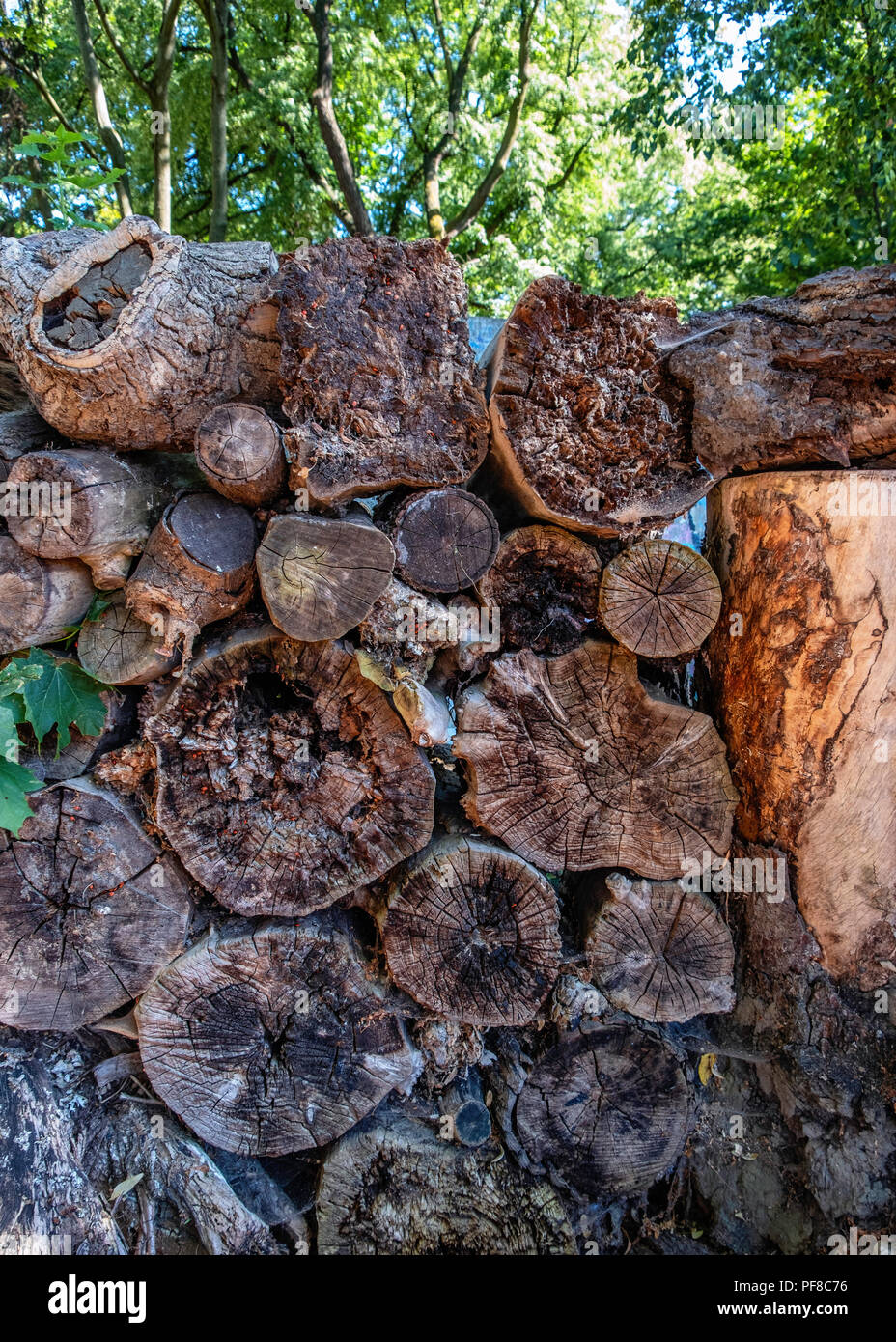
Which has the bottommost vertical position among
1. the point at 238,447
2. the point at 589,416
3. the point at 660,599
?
the point at 660,599

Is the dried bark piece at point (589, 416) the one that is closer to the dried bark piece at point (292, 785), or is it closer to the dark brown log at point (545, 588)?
the dark brown log at point (545, 588)

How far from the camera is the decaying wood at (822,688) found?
262cm

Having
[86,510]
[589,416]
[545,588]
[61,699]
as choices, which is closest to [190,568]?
[86,510]

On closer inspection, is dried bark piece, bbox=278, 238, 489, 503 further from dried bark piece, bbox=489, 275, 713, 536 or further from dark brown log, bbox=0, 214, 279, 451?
dark brown log, bbox=0, 214, 279, 451

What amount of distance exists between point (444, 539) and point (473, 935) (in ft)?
4.54

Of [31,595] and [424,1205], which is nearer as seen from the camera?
[31,595]

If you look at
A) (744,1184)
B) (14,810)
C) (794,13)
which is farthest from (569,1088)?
(794,13)

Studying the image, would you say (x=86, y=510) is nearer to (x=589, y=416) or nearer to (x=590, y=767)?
(x=589, y=416)

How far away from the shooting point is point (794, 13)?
6348 mm

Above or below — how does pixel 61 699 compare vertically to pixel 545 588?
below

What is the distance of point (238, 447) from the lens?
2352 mm

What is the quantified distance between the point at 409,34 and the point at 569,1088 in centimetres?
1419

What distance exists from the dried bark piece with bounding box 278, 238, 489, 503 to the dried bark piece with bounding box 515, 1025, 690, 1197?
2.14 metres

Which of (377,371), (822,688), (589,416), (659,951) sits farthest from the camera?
(659,951)
